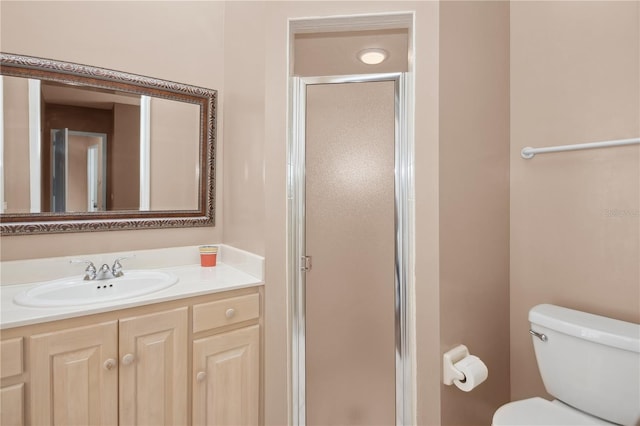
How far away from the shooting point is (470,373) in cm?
140

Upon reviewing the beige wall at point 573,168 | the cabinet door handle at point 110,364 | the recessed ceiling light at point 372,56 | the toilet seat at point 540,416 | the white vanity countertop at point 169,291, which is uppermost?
the recessed ceiling light at point 372,56

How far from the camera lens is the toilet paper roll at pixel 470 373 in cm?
140

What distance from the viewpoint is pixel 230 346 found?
149 centimetres

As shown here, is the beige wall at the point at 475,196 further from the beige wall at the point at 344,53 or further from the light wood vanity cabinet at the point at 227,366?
the light wood vanity cabinet at the point at 227,366

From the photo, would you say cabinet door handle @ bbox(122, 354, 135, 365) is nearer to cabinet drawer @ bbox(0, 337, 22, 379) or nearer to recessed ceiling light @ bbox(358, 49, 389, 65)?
cabinet drawer @ bbox(0, 337, 22, 379)

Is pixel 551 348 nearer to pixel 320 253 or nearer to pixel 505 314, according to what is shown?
pixel 505 314

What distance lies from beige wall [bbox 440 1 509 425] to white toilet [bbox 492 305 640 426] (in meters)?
0.29

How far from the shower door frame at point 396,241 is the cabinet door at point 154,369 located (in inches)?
19.7

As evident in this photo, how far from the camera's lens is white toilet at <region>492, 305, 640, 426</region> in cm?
120

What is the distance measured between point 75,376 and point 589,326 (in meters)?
1.93

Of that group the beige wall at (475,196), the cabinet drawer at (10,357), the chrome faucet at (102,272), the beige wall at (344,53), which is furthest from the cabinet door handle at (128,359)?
the beige wall at (344,53)

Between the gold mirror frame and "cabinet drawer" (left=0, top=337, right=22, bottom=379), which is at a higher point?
the gold mirror frame

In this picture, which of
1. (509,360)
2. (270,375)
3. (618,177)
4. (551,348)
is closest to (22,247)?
(270,375)

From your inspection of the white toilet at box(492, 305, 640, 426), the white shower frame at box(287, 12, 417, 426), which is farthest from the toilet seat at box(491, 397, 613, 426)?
the white shower frame at box(287, 12, 417, 426)
